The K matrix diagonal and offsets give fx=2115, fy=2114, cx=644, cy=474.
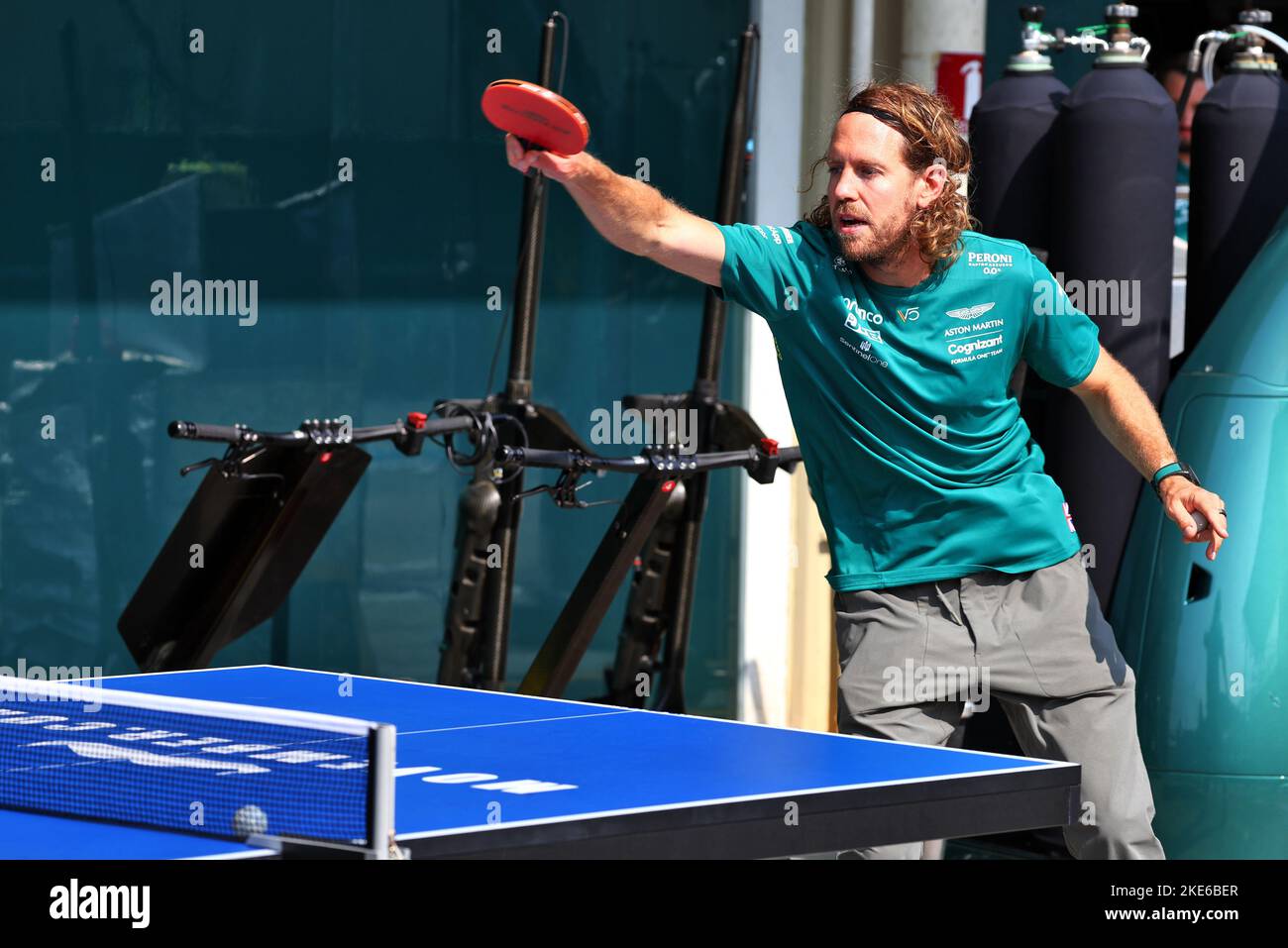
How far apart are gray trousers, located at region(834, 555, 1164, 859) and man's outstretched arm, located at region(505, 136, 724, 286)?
0.68 meters

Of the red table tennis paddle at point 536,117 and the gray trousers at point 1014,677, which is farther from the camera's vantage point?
the gray trousers at point 1014,677

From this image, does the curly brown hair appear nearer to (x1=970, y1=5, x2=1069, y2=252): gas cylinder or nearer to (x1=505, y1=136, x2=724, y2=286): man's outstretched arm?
(x1=505, y1=136, x2=724, y2=286): man's outstretched arm

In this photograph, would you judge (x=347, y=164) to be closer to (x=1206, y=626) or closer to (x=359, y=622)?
(x=359, y=622)

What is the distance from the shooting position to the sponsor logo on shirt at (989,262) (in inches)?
151

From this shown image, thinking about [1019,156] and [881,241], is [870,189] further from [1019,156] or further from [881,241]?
[1019,156]

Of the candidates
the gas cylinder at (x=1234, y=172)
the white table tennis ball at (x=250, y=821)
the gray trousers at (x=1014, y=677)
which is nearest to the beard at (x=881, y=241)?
the gray trousers at (x=1014, y=677)

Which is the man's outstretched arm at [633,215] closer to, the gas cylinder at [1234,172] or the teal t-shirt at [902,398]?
the teal t-shirt at [902,398]

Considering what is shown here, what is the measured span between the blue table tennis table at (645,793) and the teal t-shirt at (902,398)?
0.46 meters

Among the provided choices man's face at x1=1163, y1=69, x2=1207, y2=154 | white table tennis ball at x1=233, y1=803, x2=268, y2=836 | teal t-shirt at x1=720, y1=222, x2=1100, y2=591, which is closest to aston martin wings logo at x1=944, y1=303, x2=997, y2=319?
teal t-shirt at x1=720, y1=222, x2=1100, y2=591

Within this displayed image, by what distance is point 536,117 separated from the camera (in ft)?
11.0

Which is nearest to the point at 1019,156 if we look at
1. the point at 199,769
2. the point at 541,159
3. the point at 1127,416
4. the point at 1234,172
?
the point at 1234,172

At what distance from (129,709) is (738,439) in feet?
9.66
